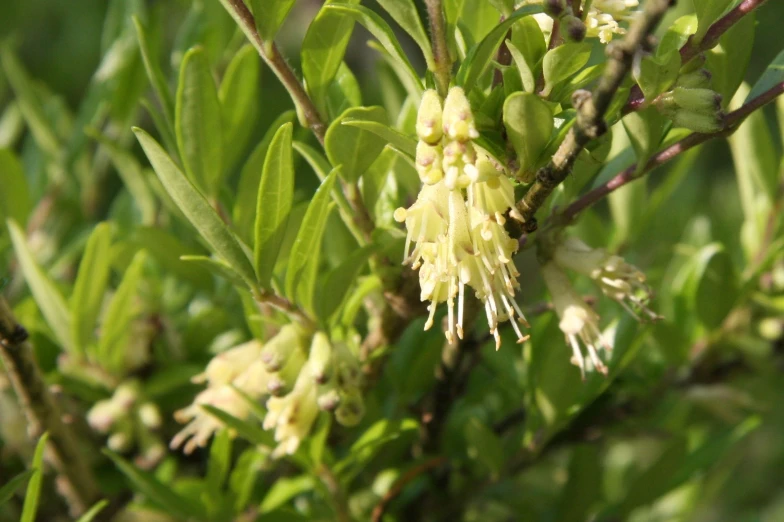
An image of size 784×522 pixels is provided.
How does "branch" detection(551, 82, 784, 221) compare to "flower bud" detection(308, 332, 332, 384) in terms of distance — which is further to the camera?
"flower bud" detection(308, 332, 332, 384)

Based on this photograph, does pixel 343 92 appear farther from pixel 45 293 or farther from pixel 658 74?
pixel 45 293

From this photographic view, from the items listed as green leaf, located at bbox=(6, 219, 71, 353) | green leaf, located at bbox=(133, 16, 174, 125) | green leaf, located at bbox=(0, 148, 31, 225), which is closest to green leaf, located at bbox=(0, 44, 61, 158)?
green leaf, located at bbox=(0, 148, 31, 225)

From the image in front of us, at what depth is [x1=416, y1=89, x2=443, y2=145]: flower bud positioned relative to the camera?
696 millimetres

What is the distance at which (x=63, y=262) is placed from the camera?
130 centimetres

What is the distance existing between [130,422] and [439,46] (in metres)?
0.78

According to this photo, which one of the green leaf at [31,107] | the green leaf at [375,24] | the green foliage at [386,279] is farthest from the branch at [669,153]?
the green leaf at [31,107]

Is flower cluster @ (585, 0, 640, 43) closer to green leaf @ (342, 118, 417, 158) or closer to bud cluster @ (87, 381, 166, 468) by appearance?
green leaf @ (342, 118, 417, 158)

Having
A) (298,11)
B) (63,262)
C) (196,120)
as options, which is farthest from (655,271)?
(298,11)

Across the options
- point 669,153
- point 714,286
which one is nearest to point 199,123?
point 669,153

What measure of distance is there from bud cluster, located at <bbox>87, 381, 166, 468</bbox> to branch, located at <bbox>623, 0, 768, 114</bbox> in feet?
2.65

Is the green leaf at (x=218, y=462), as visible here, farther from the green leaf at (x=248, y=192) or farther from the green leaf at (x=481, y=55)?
the green leaf at (x=481, y=55)

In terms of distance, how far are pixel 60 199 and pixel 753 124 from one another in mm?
1196

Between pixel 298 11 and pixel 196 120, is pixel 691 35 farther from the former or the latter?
pixel 298 11

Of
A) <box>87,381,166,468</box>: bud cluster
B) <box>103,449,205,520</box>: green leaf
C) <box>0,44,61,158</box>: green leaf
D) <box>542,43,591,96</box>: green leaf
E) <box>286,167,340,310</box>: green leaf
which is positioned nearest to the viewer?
<box>542,43,591,96</box>: green leaf
